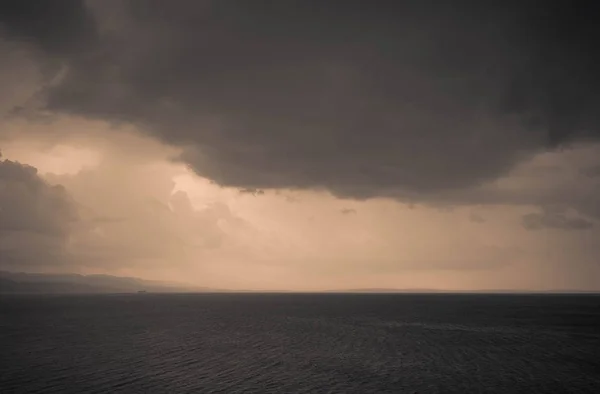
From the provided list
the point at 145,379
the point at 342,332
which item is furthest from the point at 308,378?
the point at 342,332

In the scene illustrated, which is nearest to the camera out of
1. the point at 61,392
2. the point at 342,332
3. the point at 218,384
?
the point at 61,392

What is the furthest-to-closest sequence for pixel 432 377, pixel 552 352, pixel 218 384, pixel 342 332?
1. pixel 342 332
2. pixel 552 352
3. pixel 432 377
4. pixel 218 384

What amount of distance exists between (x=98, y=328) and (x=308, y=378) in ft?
259

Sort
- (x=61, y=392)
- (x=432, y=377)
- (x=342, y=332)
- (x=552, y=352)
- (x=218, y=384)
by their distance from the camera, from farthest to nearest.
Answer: (x=342, y=332) < (x=552, y=352) < (x=432, y=377) < (x=218, y=384) < (x=61, y=392)

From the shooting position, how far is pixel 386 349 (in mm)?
74750

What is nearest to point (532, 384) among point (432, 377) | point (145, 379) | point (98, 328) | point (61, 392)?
point (432, 377)

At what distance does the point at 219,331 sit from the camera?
10531 cm

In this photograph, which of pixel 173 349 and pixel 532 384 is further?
pixel 173 349

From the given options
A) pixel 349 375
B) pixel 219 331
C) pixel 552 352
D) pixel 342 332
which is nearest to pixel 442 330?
pixel 342 332

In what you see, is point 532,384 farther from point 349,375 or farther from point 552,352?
point 552,352

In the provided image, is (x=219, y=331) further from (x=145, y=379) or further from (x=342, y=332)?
(x=145, y=379)

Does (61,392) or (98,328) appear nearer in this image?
(61,392)

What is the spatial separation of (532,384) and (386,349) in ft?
93.8

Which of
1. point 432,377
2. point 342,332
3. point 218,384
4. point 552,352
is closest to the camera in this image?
point 218,384
